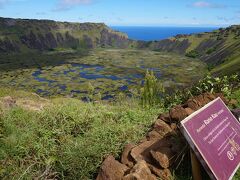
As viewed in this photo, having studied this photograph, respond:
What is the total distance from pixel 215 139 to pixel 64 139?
4.73 m

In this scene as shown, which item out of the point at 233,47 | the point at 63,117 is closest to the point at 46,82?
the point at 233,47

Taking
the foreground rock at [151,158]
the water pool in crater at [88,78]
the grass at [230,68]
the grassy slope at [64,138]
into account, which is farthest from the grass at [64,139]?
the water pool in crater at [88,78]

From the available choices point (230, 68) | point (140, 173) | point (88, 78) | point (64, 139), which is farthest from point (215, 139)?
point (88, 78)

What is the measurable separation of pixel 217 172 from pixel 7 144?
19.3 ft

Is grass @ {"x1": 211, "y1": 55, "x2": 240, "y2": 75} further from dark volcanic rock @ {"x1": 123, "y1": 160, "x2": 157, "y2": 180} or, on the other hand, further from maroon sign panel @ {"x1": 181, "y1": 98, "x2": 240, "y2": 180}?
dark volcanic rock @ {"x1": 123, "y1": 160, "x2": 157, "y2": 180}

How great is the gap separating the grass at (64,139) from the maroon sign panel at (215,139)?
2628mm

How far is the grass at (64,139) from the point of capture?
360 inches

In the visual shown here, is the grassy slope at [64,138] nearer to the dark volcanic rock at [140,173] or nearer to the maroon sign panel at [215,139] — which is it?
the maroon sign panel at [215,139]

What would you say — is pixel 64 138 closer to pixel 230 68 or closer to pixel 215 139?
pixel 215 139

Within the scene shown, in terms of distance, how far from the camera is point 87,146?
9.54 m

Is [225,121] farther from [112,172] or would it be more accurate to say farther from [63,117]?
[63,117]

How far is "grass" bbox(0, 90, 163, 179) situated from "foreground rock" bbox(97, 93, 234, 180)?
597 mm

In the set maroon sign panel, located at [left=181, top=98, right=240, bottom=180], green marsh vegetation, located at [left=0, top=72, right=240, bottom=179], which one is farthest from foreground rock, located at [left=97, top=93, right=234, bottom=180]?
maroon sign panel, located at [left=181, top=98, right=240, bottom=180]

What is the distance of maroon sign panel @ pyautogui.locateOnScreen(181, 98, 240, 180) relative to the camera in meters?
7.61
